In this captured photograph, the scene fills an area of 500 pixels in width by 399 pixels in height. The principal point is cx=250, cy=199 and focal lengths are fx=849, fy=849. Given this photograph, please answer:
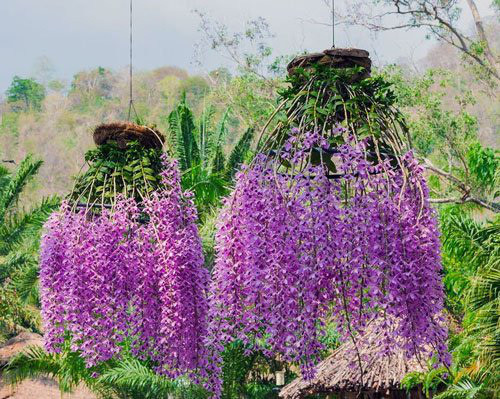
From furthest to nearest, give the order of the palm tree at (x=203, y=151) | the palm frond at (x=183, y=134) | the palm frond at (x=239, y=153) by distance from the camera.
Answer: the palm frond at (x=239, y=153) < the palm frond at (x=183, y=134) < the palm tree at (x=203, y=151)

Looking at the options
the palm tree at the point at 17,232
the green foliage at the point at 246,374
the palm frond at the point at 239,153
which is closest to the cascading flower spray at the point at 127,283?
the green foliage at the point at 246,374

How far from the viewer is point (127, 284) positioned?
461 cm

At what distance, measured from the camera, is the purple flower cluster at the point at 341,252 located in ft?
11.1

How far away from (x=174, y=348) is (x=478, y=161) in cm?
808

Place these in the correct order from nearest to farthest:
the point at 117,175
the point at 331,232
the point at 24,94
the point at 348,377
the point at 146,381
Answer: the point at 331,232
the point at 117,175
the point at 146,381
the point at 348,377
the point at 24,94

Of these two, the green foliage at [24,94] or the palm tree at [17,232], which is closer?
the palm tree at [17,232]

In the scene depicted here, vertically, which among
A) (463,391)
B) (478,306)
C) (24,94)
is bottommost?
(463,391)

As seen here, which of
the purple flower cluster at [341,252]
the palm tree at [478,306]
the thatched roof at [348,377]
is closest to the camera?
the purple flower cluster at [341,252]

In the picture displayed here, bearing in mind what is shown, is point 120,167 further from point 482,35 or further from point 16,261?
point 482,35

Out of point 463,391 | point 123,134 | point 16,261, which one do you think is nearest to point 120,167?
point 123,134

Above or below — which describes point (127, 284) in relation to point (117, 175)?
below

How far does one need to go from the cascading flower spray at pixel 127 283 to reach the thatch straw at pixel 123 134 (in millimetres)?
388

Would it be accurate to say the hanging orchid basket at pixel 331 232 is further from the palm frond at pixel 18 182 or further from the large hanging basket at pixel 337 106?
the palm frond at pixel 18 182

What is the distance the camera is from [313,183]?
3.43 m
